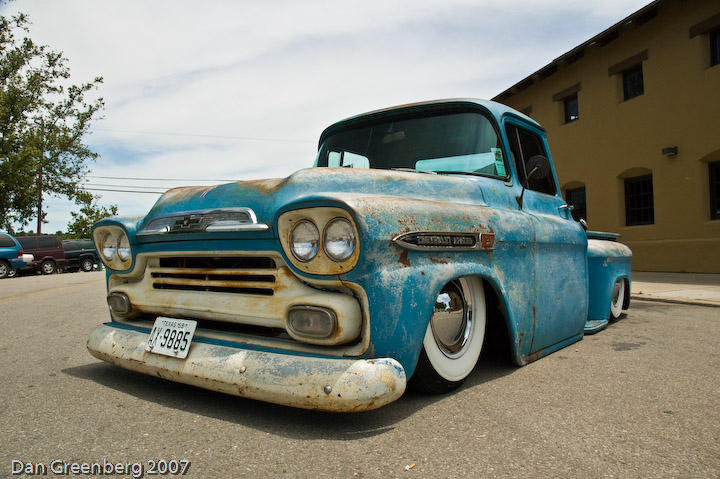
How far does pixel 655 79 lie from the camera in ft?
38.6

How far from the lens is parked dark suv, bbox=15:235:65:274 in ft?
68.0

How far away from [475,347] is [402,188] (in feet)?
3.17

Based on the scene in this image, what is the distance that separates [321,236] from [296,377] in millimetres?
568

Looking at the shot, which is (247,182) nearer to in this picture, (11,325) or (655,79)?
(11,325)

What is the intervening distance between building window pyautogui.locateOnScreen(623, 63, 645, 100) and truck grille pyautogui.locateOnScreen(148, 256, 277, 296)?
12.7 metres

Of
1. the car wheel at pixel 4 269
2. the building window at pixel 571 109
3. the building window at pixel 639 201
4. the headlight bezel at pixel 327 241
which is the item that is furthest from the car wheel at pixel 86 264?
the headlight bezel at pixel 327 241

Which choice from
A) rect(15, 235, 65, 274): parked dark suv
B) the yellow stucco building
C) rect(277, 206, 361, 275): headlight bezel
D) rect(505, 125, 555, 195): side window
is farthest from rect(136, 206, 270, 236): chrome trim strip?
rect(15, 235, 65, 274): parked dark suv

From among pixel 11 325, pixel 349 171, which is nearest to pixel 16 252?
pixel 11 325

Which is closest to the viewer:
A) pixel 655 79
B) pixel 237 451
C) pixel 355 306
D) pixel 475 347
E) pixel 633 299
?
pixel 237 451

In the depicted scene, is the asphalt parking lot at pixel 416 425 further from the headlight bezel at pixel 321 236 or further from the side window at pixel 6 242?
the side window at pixel 6 242

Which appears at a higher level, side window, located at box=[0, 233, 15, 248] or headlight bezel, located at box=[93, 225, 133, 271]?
side window, located at box=[0, 233, 15, 248]

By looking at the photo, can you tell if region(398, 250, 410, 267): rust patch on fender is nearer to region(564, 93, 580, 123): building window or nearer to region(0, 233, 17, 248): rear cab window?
region(564, 93, 580, 123): building window

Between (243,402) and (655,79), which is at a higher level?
(655,79)

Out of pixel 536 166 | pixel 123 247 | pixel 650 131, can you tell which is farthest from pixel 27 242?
pixel 536 166
